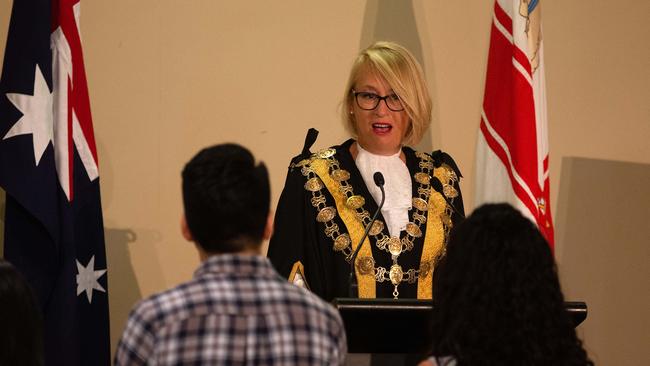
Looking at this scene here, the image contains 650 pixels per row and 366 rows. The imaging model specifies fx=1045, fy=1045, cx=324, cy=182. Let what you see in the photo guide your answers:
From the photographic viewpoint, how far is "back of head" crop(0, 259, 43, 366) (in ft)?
6.70

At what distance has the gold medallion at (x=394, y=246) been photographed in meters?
3.52

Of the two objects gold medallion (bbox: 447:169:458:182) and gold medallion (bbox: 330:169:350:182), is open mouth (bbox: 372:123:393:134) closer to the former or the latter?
gold medallion (bbox: 330:169:350:182)

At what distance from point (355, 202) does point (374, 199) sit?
84 millimetres

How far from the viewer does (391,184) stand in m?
3.69

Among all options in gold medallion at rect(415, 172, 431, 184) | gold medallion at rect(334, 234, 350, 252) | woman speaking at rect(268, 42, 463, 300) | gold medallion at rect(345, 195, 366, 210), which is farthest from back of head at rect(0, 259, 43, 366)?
gold medallion at rect(415, 172, 431, 184)

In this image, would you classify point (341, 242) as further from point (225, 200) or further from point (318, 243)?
point (225, 200)

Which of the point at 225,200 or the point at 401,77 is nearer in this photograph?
the point at 225,200

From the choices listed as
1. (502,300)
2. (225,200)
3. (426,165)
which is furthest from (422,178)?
(225,200)

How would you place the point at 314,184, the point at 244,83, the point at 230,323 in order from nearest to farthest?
the point at 230,323 → the point at 314,184 → the point at 244,83

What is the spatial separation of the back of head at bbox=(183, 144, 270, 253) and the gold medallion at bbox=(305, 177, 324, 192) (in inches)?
58.4

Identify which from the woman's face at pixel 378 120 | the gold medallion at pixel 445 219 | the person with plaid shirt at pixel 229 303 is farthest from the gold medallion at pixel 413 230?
the person with plaid shirt at pixel 229 303

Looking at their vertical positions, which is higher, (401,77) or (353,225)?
(401,77)

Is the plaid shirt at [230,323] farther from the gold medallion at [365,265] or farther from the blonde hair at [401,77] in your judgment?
the blonde hair at [401,77]

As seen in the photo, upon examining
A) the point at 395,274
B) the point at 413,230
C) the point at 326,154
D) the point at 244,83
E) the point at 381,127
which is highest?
the point at 244,83
